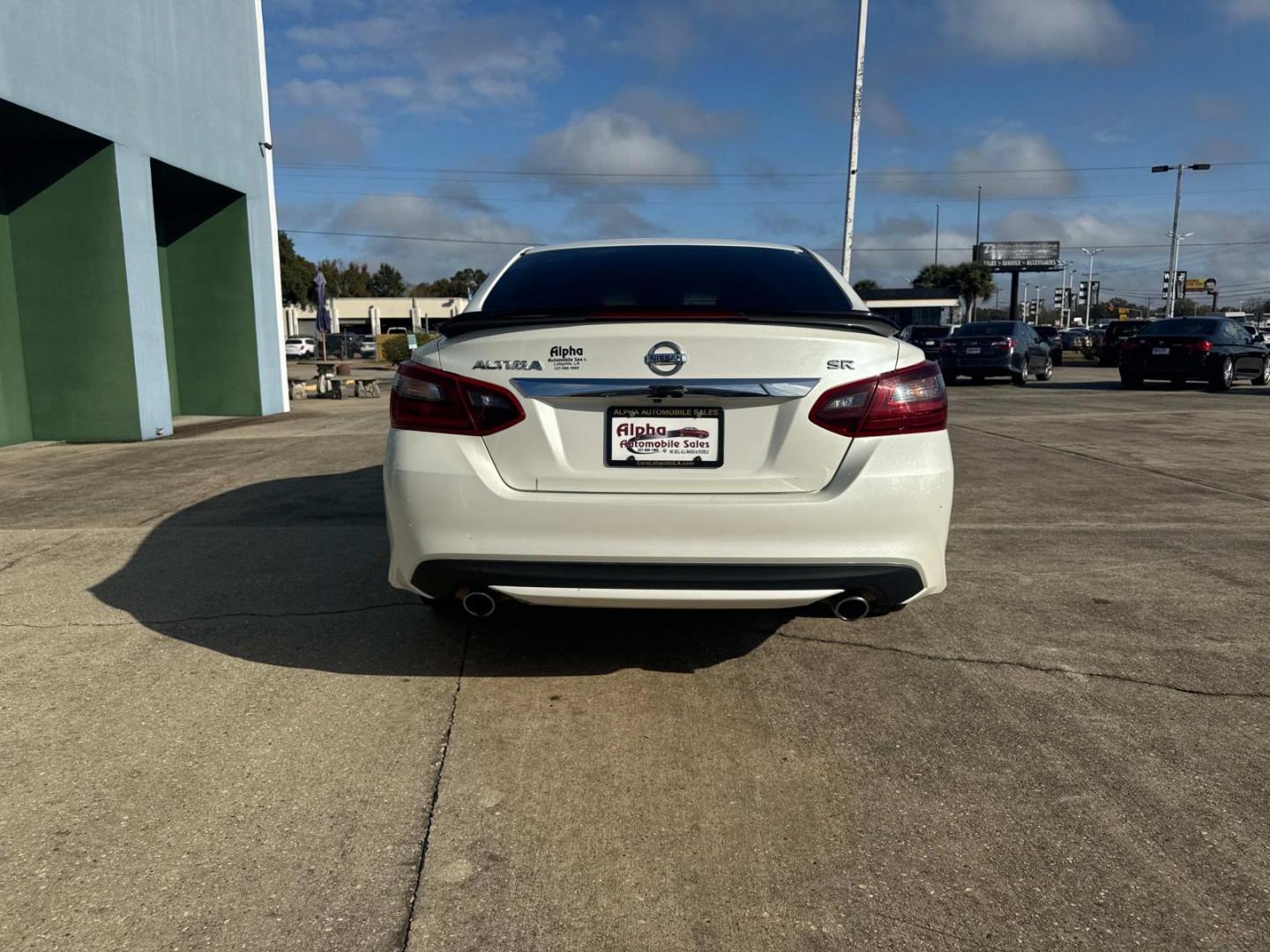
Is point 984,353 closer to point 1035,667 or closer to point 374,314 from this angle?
point 1035,667

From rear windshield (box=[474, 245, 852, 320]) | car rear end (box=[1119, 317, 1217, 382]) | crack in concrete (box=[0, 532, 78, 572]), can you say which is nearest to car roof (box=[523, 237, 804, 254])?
rear windshield (box=[474, 245, 852, 320])

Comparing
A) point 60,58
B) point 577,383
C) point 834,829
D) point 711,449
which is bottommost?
point 834,829

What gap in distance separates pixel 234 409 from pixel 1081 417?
1320 centimetres

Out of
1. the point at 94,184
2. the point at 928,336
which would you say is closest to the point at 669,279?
the point at 94,184

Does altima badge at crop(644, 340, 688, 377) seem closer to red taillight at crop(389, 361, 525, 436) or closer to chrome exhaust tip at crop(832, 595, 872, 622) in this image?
red taillight at crop(389, 361, 525, 436)

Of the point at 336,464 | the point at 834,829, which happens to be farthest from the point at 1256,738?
the point at 336,464

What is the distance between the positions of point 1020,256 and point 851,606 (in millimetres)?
104350

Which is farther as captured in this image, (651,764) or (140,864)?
(651,764)

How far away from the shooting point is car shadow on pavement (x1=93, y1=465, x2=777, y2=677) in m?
3.71

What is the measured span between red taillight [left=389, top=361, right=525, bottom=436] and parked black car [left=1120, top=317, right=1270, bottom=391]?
780 inches

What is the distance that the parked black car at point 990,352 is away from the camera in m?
21.4

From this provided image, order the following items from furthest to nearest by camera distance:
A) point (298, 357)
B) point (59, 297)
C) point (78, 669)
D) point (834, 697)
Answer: point (298, 357)
point (59, 297)
point (78, 669)
point (834, 697)

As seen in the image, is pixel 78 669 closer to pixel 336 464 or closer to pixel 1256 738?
pixel 1256 738

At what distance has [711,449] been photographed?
2941 mm
